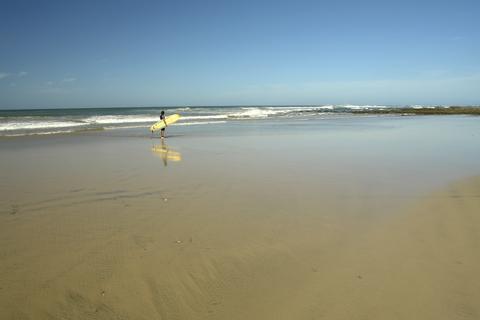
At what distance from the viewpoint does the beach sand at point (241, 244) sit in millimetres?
3146

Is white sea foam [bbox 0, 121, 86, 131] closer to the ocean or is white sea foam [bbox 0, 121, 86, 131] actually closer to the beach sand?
the ocean

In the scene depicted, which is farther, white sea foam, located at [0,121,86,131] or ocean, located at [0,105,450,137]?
white sea foam, located at [0,121,86,131]

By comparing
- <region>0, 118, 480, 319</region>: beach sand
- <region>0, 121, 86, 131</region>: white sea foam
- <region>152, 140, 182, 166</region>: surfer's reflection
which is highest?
<region>0, 121, 86, 131</region>: white sea foam

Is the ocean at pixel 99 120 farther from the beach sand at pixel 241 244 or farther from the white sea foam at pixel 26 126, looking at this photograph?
the beach sand at pixel 241 244

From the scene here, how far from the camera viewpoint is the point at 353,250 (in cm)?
414

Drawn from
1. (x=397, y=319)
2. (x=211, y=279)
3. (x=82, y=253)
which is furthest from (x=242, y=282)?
(x=82, y=253)

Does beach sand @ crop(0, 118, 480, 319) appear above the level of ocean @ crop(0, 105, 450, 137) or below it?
below

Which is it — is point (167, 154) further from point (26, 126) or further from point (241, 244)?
point (26, 126)

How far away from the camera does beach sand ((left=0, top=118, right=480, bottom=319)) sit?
3.15 m

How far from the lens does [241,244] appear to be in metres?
4.35

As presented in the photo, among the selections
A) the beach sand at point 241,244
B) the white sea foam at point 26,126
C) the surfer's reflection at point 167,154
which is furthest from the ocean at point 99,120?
the beach sand at point 241,244

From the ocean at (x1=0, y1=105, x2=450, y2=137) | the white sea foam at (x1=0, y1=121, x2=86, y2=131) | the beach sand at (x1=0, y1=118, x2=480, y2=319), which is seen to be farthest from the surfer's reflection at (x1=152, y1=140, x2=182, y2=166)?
the white sea foam at (x1=0, y1=121, x2=86, y2=131)

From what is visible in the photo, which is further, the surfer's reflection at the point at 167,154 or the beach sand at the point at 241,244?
the surfer's reflection at the point at 167,154

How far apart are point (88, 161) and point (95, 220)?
5.75 metres
